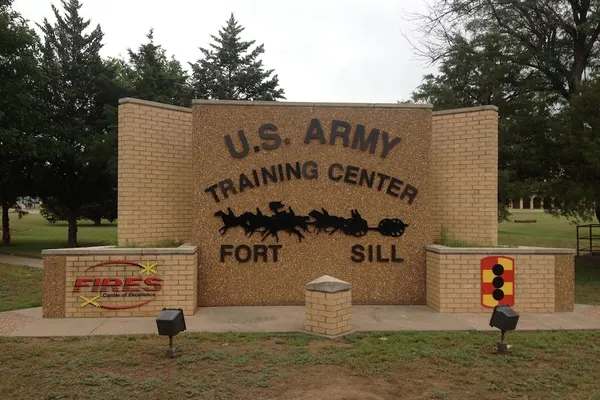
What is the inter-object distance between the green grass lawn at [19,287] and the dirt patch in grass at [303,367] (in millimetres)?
3096

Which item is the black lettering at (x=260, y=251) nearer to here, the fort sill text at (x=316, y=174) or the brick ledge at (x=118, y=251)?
the fort sill text at (x=316, y=174)

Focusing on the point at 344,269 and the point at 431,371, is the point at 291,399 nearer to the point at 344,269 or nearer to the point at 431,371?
the point at 431,371

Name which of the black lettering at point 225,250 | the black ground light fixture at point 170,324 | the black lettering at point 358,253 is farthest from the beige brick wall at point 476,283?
the black ground light fixture at point 170,324

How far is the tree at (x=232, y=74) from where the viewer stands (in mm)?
31109

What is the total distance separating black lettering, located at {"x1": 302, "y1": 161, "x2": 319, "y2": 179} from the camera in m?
8.86

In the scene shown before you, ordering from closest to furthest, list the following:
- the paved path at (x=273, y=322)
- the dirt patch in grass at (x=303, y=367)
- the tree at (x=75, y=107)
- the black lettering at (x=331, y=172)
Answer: the dirt patch in grass at (x=303, y=367) < the paved path at (x=273, y=322) < the black lettering at (x=331, y=172) < the tree at (x=75, y=107)

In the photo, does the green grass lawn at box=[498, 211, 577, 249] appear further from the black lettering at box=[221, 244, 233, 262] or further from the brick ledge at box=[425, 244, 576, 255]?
the black lettering at box=[221, 244, 233, 262]

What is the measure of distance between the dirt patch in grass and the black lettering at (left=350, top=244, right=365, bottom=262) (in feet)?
7.48

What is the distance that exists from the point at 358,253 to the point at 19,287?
8274 mm

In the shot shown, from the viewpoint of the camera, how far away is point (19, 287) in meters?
11.1

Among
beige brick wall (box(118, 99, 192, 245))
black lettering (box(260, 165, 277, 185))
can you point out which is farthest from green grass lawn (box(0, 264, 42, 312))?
black lettering (box(260, 165, 277, 185))

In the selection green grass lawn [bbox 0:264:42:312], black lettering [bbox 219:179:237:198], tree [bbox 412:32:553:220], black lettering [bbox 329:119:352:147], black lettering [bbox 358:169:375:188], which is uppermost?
tree [bbox 412:32:553:220]

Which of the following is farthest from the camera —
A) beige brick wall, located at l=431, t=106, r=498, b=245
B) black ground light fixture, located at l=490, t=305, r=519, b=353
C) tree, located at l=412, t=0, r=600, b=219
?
tree, located at l=412, t=0, r=600, b=219

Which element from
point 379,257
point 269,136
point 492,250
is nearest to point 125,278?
point 269,136
